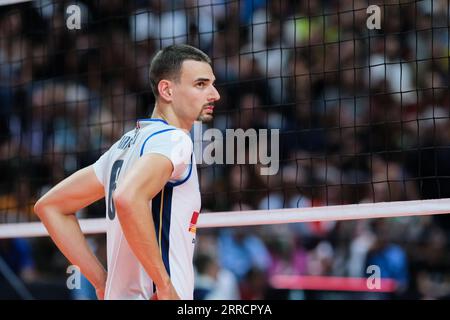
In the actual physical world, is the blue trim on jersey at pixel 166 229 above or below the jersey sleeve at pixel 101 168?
below

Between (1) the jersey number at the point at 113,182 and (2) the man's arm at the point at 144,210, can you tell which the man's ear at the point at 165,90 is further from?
(2) the man's arm at the point at 144,210

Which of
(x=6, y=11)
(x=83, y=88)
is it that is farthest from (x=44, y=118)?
(x=6, y=11)

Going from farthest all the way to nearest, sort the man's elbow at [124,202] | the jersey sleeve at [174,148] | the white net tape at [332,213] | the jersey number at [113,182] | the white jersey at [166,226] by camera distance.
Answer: the white net tape at [332,213], the jersey number at [113,182], the white jersey at [166,226], the jersey sleeve at [174,148], the man's elbow at [124,202]

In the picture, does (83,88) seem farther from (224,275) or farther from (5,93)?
(224,275)

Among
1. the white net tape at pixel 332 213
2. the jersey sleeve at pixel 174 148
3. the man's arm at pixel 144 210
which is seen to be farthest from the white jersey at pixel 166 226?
the white net tape at pixel 332 213

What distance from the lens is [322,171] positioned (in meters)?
9.45

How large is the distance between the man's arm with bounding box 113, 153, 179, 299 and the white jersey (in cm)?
11

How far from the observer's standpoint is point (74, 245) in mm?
4441

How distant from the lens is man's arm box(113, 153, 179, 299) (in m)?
3.72

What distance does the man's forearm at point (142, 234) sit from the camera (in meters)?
3.72

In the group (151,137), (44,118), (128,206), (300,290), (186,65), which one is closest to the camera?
(128,206)

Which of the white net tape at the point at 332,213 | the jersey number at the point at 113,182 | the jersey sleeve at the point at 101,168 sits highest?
the white net tape at the point at 332,213

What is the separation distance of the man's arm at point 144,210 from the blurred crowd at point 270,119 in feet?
15.4

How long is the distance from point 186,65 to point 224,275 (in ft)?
17.1
